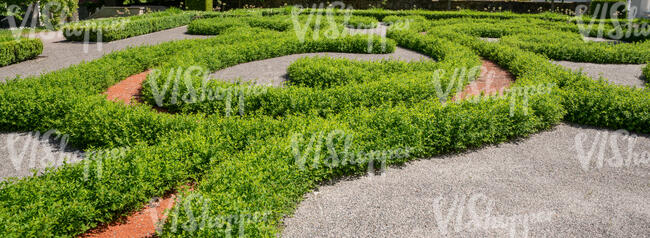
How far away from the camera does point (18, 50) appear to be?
1577 centimetres

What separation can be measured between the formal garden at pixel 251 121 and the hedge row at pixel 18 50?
1.9 inches

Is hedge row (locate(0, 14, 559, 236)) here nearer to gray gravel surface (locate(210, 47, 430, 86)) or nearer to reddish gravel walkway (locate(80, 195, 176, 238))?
reddish gravel walkway (locate(80, 195, 176, 238))

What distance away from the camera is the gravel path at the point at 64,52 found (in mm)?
14812

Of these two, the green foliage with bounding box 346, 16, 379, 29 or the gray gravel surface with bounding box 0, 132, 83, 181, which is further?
the green foliage with bounding box 346, 16, 379, 29

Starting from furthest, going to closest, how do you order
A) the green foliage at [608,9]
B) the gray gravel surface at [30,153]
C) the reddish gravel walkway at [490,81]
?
the green foliage at [608,9], the reddish gravel walkway at [490,81], the gray gravel surface at [30,153]

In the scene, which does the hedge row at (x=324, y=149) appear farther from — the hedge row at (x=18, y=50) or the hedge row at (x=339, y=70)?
the hedge row at (x=18, y=50)

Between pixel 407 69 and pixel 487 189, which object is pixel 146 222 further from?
pixel 407 69
